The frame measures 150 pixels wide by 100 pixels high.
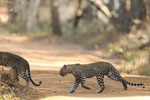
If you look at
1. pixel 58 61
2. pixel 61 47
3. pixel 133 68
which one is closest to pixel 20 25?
pixel 61 47

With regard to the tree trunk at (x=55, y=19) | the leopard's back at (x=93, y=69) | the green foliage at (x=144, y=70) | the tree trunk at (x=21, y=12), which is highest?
the tree trunk at (x=21, y=12)

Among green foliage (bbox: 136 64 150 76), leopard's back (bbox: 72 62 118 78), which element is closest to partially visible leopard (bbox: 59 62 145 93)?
leopard's back (bbox: 72 62 118 78)

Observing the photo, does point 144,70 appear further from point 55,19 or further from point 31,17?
point 31,17

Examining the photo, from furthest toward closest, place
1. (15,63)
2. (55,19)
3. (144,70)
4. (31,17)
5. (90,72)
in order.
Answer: (31,17), (55,19), (144,70), (15,63), (90,72)

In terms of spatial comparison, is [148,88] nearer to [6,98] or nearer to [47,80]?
[47,80]

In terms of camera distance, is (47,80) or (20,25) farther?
(20,25)

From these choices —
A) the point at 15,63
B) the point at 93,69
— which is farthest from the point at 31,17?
the point at 93,69

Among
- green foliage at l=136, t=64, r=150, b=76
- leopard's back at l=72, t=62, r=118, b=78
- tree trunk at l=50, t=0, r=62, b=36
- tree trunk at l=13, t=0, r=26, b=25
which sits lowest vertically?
green foliage at l=136, t=64, r=150, b=76

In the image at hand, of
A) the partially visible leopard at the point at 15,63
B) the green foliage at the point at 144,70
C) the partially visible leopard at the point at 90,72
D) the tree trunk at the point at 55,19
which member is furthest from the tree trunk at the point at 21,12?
the partially visible leopard at the point at 90,72

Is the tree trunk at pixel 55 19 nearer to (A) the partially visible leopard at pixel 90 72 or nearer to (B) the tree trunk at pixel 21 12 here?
(B) the tree trunk at pixel 21 12

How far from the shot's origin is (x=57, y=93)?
9.33 meters

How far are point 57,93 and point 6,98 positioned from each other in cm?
169

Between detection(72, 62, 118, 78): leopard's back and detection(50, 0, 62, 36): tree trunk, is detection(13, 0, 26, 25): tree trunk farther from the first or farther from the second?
detection(72, 62, 118, 78): leopard's back

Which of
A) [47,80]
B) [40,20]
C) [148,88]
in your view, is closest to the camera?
[148,88]
